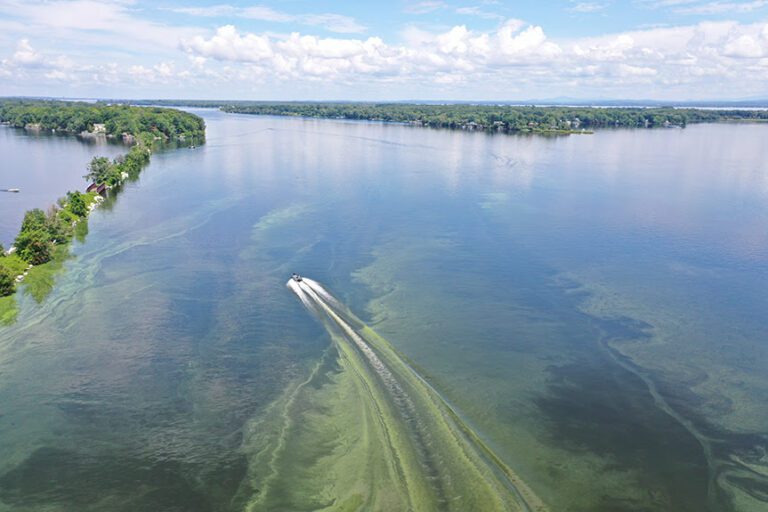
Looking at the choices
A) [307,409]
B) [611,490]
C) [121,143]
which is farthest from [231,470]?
[121,143]

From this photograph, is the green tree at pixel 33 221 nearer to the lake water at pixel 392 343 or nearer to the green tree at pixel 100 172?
the lake water at pixel 392 343

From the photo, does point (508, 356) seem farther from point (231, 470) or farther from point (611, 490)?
point (231, 470)

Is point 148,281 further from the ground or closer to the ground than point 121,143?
closer to the ground

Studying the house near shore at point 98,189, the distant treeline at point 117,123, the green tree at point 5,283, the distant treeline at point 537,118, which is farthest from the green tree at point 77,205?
the distant treeline at point 537,118

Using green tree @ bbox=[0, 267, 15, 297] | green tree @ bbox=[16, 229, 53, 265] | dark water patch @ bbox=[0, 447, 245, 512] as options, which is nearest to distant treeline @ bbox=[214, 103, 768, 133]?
green tree @ bbox=[16, 229, 53, 265]

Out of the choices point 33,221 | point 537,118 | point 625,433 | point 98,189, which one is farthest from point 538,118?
point 625,433
